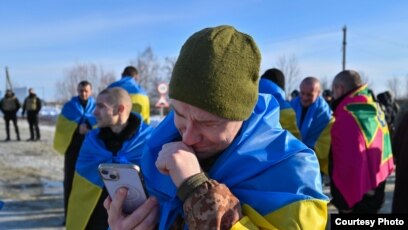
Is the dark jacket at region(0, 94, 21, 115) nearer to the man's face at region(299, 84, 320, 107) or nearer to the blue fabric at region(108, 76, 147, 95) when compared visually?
the blue fabric at region(108, 76, 147, 95)

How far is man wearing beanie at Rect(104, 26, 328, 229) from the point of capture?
132cm

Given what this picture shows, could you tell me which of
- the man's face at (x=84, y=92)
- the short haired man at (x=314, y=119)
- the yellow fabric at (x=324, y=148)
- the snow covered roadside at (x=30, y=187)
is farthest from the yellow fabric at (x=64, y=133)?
the yellow fabric at (x=324, y=148)

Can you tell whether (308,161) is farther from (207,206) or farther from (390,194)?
(390,194)

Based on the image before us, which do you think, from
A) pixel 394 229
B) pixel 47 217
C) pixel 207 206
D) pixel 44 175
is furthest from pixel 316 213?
pixel 44 175

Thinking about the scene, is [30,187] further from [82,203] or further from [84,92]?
[82,203]

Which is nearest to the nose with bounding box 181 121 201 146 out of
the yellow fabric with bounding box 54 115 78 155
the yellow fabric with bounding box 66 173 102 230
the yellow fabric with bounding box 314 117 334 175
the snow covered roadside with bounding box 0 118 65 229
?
the yellow fabric with bounding box 66 173 102 230

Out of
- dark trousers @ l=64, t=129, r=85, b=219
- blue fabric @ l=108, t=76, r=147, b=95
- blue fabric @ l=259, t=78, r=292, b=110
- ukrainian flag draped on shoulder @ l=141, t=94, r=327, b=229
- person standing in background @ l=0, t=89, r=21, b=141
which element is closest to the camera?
ukrainian flag draped on shoulder @ l=141, t=94, r=327, b=229

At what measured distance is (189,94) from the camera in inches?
53.9

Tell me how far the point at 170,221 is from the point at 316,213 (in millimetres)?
464

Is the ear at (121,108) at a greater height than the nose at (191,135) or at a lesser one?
lesser

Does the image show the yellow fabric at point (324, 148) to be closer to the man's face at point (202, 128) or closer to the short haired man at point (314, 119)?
the short haired man at point (314, 119)

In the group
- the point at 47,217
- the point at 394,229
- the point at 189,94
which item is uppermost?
the point at 189,94

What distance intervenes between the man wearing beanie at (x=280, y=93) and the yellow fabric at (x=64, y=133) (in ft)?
9.20

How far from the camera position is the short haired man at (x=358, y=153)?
198 inches
